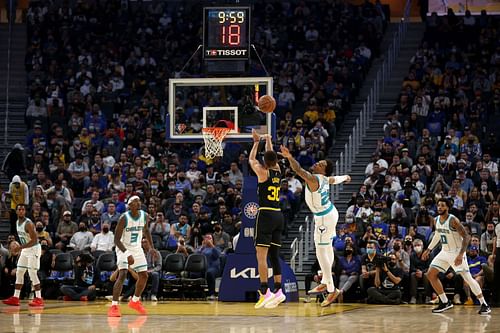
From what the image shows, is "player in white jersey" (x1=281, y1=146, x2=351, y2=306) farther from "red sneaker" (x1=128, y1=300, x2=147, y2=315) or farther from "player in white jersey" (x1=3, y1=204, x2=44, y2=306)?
"player in white jersey" (x1=3, y1=204, x2=44, y2=306)

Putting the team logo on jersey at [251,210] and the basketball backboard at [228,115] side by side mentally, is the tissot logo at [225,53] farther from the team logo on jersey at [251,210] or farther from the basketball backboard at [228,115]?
the team logo on jersey at [251,210]

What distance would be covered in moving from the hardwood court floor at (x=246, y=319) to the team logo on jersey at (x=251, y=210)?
73.0 inches

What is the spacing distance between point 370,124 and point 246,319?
14997 millimetres

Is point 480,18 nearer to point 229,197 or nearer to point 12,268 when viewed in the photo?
point 229,197

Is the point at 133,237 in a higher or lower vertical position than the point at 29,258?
higher

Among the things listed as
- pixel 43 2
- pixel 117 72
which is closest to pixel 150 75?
pixel 117 72

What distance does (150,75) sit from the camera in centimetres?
3212

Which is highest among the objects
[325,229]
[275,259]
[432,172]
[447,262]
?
[432,172]

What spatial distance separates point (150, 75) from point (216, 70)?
11554 millimetres

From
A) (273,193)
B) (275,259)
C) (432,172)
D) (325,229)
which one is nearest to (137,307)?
(275,259)

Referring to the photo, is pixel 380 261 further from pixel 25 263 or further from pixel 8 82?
pixel 8 82

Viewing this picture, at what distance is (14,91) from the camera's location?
3303cm

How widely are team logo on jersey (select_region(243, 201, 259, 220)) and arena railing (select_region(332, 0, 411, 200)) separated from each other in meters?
6.09

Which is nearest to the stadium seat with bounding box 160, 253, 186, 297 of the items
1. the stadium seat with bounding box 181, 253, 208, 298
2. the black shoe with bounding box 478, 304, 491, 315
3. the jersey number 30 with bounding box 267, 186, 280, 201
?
the stadium seat with bounding box 181, 253, 208, 298
